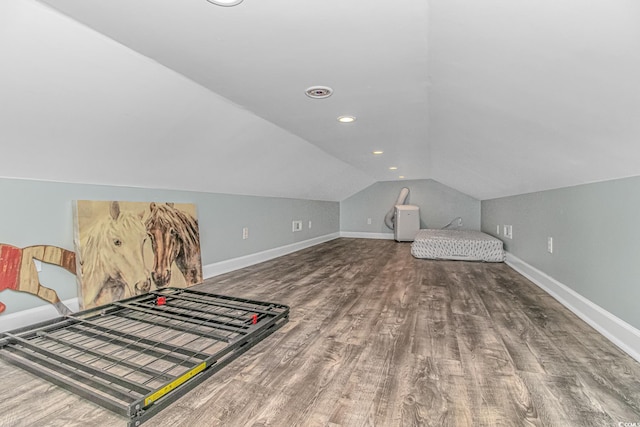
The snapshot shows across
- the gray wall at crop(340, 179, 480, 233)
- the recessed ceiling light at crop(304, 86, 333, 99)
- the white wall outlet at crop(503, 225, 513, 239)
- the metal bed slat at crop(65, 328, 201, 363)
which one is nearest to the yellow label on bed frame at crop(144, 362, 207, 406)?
the metal bed slat at crop(65, 328, 201, 363)

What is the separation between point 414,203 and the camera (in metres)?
7.10

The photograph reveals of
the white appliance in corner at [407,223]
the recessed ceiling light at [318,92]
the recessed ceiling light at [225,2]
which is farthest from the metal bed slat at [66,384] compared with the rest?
the white appliance in corner at [407,223]

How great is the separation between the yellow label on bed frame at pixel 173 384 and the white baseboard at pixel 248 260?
1995mm

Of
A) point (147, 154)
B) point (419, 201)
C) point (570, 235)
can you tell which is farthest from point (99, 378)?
point (419, 201)

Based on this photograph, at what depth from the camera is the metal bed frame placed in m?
1.24

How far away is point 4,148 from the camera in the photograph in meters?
1.69

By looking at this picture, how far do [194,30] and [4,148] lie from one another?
131cm

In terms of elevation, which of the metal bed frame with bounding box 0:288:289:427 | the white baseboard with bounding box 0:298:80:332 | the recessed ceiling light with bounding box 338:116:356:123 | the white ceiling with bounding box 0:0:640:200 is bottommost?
the metal bed frame with bounding box 0:288:289:427

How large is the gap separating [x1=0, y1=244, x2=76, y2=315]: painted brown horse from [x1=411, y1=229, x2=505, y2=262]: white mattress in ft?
13.3

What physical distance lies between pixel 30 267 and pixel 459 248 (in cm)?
452

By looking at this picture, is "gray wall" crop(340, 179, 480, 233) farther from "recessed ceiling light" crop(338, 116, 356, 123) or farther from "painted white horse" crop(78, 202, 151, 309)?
"painted white horse" crop(78, 202, 151, 309)

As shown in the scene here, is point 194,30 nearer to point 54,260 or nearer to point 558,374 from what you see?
point 54,260

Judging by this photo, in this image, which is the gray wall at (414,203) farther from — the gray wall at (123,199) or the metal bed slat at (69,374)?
the metal bed slat at (69,374)

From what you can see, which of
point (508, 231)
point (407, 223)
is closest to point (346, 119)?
point (508, 231)
